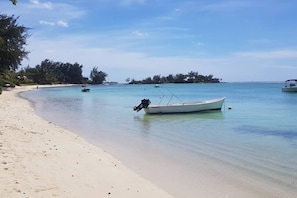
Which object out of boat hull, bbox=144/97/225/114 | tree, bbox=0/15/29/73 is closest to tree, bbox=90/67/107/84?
tree, bbox=0/15/29/73

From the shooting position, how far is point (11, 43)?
51.2 meters

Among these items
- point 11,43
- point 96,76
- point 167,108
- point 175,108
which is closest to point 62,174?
point 167,108

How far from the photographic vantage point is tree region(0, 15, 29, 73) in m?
46.7

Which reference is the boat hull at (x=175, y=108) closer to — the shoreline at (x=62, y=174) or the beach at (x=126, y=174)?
the beach at (x=126, y=174)

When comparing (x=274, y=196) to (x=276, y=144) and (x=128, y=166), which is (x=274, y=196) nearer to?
(x=128, y=166)

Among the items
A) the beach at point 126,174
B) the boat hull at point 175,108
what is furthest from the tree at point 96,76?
the beach at point 126,174

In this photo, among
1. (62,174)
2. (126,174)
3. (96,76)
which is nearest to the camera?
(62,174)

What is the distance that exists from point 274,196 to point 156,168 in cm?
353

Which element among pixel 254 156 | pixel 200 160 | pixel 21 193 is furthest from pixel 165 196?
pixel 254 156

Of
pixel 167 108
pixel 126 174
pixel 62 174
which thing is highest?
pixel 62 174

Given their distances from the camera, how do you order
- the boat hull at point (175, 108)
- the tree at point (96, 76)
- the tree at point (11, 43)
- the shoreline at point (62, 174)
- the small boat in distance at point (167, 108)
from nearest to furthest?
the shoreline at point (62, 174) → the small boat in distance at point (167, 108) → the boat hull at point (175, 108) → the tree at point (11, 43) → the tree at point (96, 76)

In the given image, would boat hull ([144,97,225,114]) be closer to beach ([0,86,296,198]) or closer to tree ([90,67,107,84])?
beach ([0,86,296,198])

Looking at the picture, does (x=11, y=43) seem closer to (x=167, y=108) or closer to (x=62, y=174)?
(x=167, y=108)

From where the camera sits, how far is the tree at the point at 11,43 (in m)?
46.7
